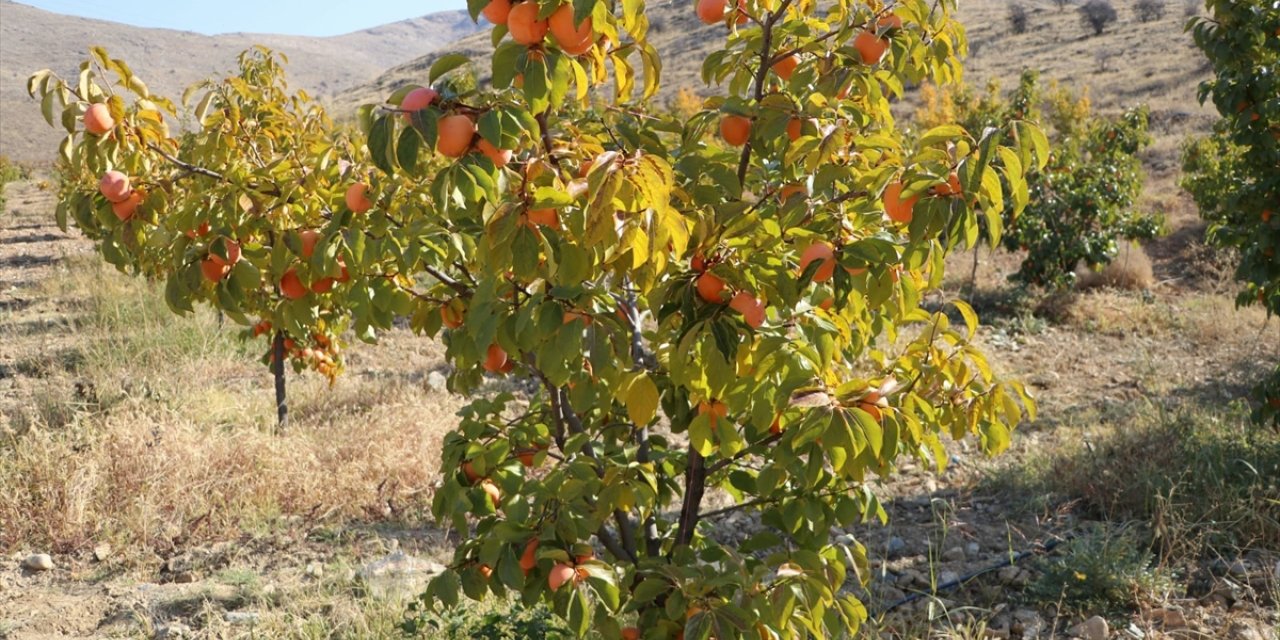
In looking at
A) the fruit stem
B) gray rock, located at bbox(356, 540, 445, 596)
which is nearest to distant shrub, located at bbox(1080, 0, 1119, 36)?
the fruit stem

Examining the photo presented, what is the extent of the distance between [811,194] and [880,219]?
19cm

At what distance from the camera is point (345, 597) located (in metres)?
3.06

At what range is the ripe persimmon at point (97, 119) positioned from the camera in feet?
5.54

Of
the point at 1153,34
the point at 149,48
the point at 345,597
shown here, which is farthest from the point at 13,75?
the point at 345,597

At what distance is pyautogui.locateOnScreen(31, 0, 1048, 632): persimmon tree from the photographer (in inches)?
51.0

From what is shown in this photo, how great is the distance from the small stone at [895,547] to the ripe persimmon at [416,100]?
2.87m

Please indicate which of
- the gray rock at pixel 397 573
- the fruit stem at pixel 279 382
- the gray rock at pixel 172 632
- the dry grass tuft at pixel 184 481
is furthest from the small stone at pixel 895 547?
the fruit stem at pixel 279 382

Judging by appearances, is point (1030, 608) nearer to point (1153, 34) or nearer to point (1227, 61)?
point (1227, 61)

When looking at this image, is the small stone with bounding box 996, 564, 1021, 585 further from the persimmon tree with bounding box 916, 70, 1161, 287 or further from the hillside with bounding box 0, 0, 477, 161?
the hillside with bounding box 0, 0, 477, 161

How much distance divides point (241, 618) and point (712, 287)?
236 cm

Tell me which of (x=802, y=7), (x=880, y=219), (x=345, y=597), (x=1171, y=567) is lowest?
(x=1171, y=567)

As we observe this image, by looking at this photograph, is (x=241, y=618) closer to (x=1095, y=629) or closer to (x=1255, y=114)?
(x=1095, y=629)

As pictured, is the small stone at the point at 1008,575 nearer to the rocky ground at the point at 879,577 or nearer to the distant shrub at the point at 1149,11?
the rocky ground at the point at 879,577

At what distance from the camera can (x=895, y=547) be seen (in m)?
3.60
